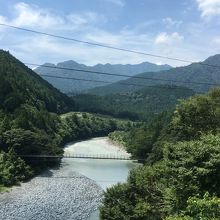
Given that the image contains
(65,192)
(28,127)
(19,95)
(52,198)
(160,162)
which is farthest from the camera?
(19,95)

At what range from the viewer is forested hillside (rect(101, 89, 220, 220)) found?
85.2 ft

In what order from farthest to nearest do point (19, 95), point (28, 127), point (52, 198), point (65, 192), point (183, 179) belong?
1. point (19, 95)
2. point (28, 127)
3. point (65, 192)
4. point (52, 198)
5. point (183, 179)

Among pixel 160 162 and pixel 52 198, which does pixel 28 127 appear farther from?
pixel 160 162

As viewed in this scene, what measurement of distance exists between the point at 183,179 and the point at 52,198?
39860 millimetres

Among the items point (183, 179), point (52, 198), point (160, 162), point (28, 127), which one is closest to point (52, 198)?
point (52, 198)

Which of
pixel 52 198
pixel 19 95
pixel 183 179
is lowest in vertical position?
pixel 52 198

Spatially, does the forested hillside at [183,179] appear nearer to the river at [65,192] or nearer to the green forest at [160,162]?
the green forest at [160,162]

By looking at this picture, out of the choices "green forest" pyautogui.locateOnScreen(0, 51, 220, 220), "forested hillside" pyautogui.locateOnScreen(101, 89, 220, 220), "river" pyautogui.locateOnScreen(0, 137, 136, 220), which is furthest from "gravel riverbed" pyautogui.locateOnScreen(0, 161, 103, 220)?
"forested hillside" pyautogui.locateOnScreen(101, 89, 220, 220)

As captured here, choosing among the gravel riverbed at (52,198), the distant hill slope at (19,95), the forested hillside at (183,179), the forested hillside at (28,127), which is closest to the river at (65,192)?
the gravel riverbed at (52,198)

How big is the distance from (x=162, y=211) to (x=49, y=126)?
285ft

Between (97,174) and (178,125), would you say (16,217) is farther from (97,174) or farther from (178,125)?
(97,174)

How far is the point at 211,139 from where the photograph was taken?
29703mm

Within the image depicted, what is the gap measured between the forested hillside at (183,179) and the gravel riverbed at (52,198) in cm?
1342

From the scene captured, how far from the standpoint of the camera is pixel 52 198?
64.4 meters
